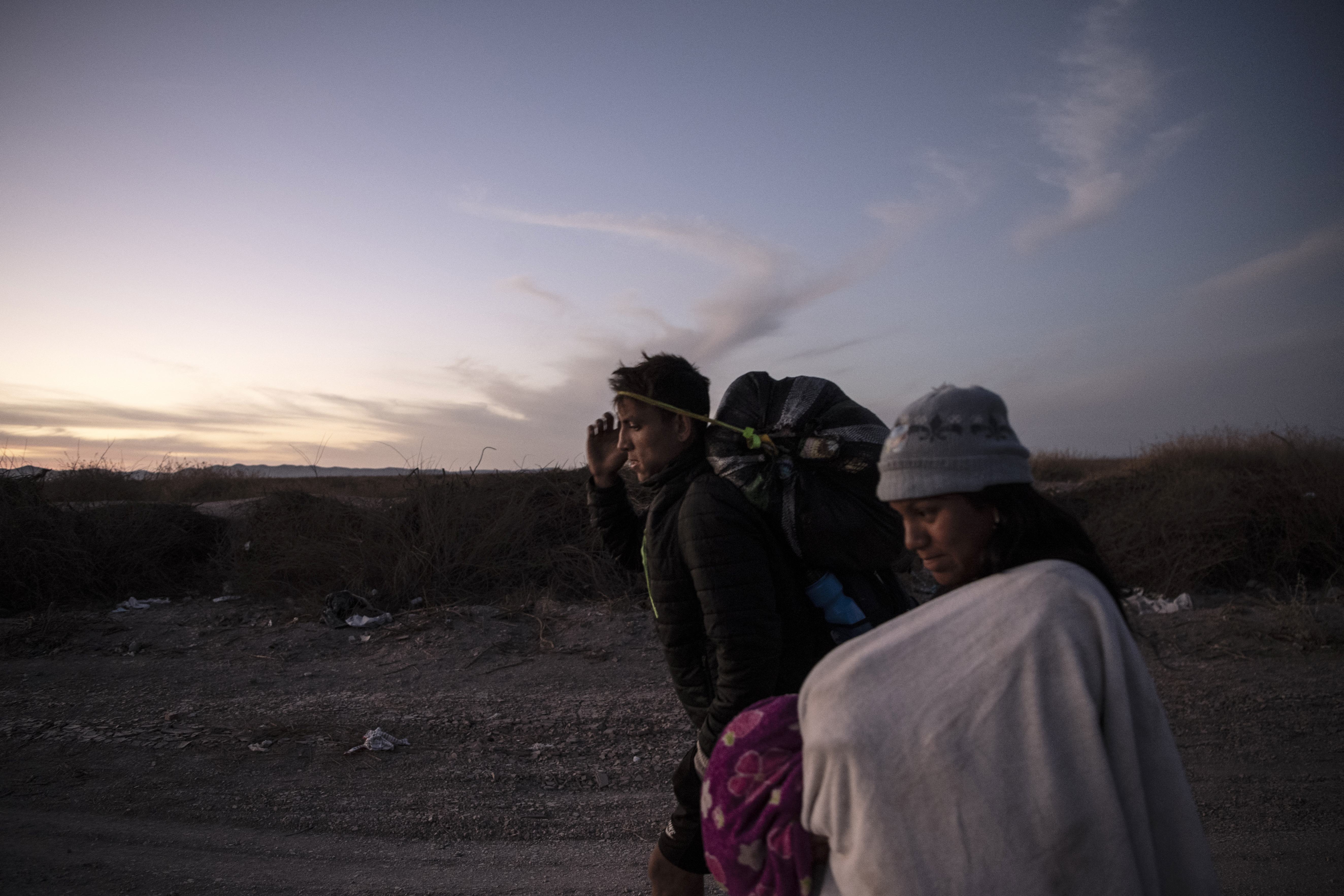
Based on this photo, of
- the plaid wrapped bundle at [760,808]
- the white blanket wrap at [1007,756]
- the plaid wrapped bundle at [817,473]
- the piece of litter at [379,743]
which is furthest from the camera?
the piece of litter at [379,743]

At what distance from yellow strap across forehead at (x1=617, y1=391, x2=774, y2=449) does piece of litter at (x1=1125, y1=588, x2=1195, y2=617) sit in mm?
6639

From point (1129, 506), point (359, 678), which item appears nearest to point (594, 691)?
point (359, 678)

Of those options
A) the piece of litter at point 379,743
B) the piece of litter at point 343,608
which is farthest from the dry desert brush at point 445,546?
the piece of litter at point 379,743

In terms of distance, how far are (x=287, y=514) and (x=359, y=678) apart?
5.20 meters

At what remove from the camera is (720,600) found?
71.9 inches

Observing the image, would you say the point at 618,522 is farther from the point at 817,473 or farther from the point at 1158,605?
the point at 1158,605

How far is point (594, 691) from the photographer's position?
5746 millimetres

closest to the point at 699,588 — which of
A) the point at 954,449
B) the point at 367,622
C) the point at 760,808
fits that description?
the point at 760,808

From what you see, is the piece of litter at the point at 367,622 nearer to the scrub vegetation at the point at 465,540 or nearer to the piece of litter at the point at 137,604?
the scrub vegetation at the point at 465,540

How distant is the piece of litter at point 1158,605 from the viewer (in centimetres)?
748

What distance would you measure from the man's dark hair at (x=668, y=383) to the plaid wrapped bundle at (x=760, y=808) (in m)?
1.01

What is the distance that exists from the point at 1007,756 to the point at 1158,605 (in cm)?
808

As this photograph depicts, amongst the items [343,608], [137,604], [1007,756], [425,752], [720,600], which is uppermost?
[720,600]

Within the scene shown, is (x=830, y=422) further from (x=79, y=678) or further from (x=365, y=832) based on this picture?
(x=79, y=678)
